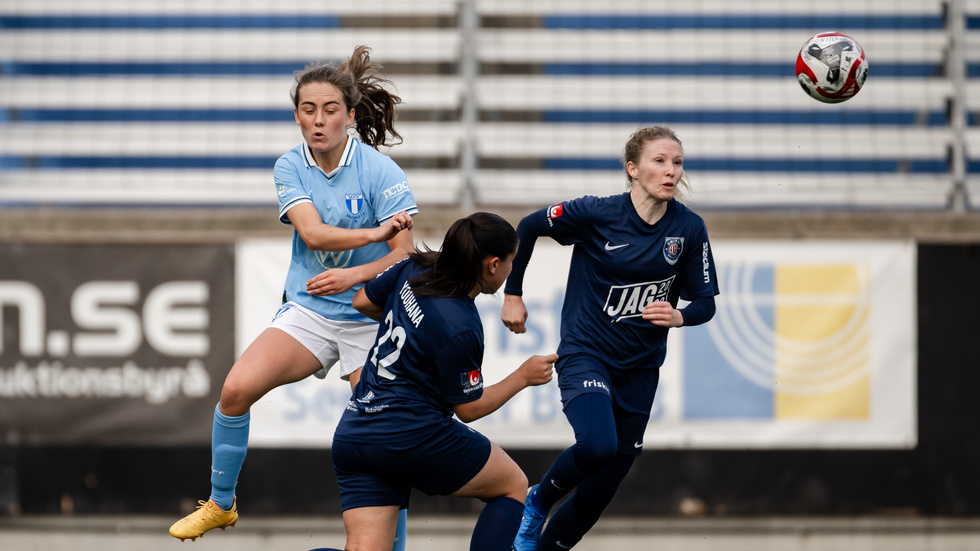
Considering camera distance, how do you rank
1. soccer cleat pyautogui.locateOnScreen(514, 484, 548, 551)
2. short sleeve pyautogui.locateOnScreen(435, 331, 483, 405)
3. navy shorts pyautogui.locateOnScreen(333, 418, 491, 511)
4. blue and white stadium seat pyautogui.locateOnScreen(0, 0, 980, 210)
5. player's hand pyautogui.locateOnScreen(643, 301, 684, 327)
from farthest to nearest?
blue and white stadium seat pyautogui.locateOnScreen(0, 0, 980, 210) → soccer cleat pyautogui.locateOnScreen(514, 484, 548, 551) → player's hand pyautogui.locateOnScreen(643, 301, 684, 327) → navy shorts pyautogui.locateOnScreen(333, 418, 491, 511) → short sleeve pyautogui.locateOnScreen(435, 331, 483, 405)

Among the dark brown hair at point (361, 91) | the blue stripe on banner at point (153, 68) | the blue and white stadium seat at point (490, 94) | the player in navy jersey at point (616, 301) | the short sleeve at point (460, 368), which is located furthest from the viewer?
the blue stripe on banner at point (153, 68)

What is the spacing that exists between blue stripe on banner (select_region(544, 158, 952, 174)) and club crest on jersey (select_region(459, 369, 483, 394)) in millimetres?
5327

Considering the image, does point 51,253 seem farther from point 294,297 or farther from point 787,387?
point 787,387

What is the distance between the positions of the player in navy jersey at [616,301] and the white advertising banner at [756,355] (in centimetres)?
291

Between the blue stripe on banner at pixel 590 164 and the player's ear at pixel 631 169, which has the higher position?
the blue stripe on banner at pixel 590 164

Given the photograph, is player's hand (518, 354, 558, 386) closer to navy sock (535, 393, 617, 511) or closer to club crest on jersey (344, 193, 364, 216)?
navy sock (535, 393, 617, 511)

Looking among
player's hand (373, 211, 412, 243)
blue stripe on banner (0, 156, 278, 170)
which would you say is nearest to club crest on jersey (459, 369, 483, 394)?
player's hand (373, 211, 412, 243)

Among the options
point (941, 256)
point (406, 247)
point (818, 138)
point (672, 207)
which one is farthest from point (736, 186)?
point (406, 247)

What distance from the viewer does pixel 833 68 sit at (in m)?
5.10

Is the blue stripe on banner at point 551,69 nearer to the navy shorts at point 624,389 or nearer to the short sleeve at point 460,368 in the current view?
the navy shorts at point 624,389

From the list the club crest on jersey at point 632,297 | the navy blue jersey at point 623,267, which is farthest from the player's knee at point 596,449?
the club crest on jersey at point 632,297

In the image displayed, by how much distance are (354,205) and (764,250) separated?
4352mm

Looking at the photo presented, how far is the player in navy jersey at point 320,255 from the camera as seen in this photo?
14.0ft

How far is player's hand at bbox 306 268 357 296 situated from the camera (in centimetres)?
420
